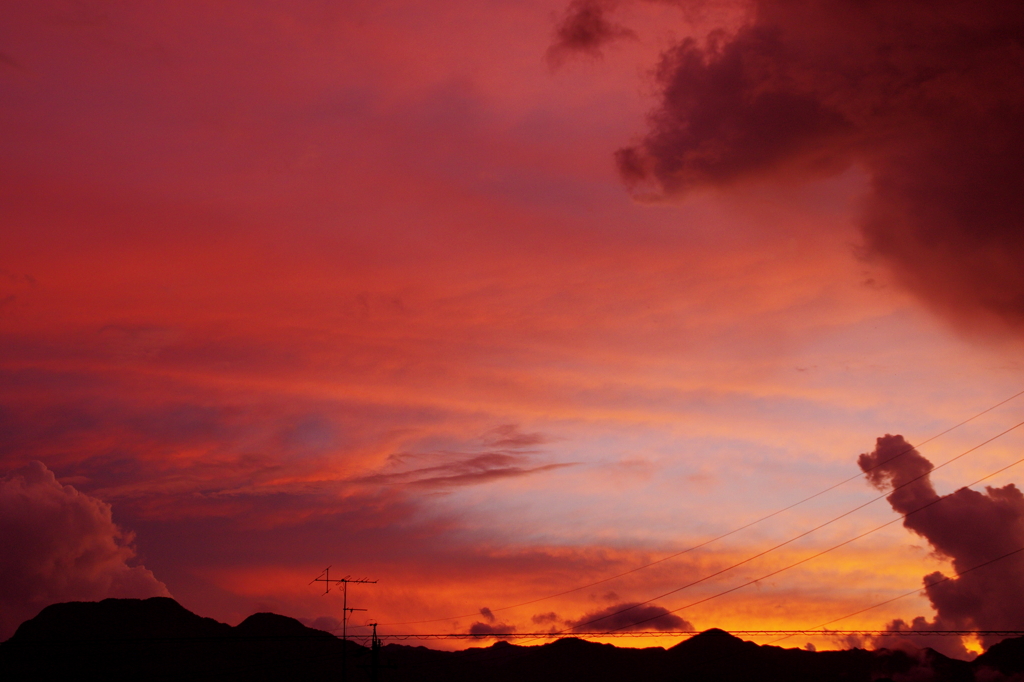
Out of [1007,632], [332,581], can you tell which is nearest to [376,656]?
[332,581]

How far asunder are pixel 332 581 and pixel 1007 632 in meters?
77.8

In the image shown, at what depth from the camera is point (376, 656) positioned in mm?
75312

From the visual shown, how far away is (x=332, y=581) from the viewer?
10544 centimetres

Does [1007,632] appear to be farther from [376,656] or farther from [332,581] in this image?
[332,581]

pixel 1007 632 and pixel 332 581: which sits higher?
pixel 332 581

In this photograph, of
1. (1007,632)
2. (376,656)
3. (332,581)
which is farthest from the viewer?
(332,581)

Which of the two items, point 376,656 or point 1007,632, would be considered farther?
point 376,656

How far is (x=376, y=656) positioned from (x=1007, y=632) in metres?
Result: 51.8

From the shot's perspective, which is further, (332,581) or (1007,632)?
(332,581)

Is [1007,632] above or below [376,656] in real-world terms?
below

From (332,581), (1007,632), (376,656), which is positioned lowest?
(1007,632)

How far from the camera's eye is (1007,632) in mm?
53719

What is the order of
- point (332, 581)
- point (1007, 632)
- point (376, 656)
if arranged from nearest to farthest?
1. point (1007, 632)
2. point (376, 656)
3. point (332, 581)
